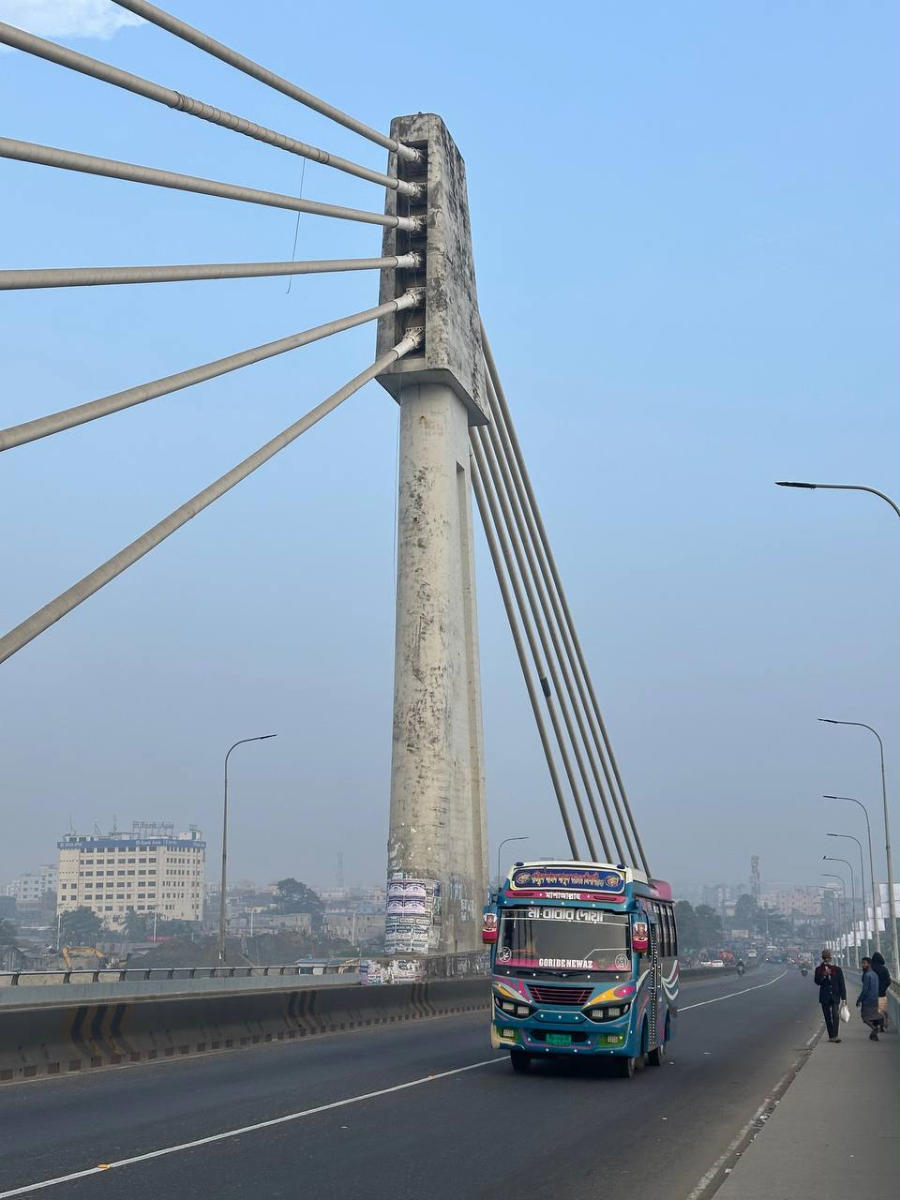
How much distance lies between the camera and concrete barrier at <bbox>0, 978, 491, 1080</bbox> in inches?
675

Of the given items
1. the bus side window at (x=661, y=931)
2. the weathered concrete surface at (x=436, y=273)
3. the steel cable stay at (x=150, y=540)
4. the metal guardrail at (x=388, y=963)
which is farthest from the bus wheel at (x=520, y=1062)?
the weathered concrete surface at (x=436, y=273)

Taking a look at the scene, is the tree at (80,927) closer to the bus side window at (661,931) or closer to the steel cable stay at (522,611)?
the steel cable stay at (522,611)

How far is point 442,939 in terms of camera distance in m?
38.2

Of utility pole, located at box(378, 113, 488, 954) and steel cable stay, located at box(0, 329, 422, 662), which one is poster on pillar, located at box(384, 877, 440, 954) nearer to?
utility pole, located at box(378, 113, 488, 954)

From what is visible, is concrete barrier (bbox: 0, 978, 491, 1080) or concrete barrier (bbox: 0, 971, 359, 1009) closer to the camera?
concrete barrier (bbox: 0, 978, 491, 1080)

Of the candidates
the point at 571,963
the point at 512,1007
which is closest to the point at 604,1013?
the point at 571,963

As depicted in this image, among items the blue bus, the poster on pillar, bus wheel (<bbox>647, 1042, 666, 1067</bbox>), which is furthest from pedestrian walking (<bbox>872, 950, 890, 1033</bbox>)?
the poster on pillar

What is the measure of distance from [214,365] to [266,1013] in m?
10.7

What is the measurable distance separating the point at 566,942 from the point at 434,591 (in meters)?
21.8

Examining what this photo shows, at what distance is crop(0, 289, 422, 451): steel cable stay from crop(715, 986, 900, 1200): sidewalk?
11473 mm

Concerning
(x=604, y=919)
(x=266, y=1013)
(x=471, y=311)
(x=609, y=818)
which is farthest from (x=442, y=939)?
(x=604, y=919)

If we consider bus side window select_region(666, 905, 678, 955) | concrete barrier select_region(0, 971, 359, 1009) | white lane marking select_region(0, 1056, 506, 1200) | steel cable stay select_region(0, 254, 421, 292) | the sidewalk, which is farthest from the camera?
concrete barrier select_region(0, 971, 359, 1009)

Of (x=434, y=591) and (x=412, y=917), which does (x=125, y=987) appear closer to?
(x=412, y=917)

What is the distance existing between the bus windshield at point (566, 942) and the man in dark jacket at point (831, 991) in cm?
873
